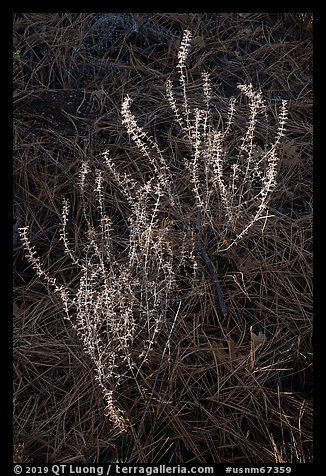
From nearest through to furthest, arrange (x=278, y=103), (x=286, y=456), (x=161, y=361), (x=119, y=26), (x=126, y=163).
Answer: (x=286, y=456) < (x=161, y=361) < (x=126, y=163) < (x=278, y=103) < (x=119, y=26)

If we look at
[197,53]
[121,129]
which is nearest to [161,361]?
[121,129]

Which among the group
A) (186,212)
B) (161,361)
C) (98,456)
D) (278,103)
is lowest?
(98,456)

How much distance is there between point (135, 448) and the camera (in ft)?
7.48

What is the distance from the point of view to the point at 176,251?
2.83m

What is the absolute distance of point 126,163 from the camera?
10.5ft

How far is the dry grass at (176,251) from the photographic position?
2346 millimetres

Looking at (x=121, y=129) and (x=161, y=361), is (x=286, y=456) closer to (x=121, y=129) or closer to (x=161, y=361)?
(x=161, y=361)

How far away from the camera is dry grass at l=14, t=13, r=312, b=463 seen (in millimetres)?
2346

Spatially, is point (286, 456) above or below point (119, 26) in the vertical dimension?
below

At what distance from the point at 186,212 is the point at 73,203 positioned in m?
0.69

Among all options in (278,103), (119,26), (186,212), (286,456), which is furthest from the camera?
(119,26)

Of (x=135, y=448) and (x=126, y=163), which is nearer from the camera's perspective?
(x=135, y=448)

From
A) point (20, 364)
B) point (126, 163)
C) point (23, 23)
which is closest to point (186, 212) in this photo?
point (126, 163)

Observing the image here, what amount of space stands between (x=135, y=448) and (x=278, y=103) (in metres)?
2.48
